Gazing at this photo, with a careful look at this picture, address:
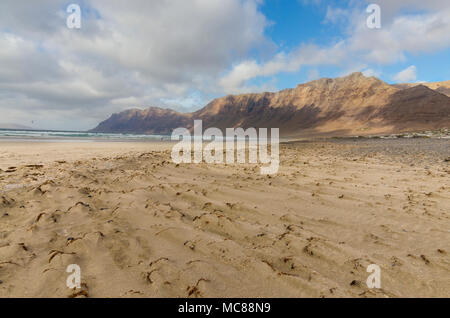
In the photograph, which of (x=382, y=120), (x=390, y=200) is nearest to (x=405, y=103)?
(x=382, y=120)

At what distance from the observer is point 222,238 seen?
3338 mm

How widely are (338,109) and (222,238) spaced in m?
103

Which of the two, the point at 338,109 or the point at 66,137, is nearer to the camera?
the point at 66,137

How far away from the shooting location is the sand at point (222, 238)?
7.67ft

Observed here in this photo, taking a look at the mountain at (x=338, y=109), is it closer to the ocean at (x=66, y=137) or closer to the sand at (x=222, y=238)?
the ocean at (x=66, y=137)

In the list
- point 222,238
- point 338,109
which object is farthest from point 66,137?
point 338,109

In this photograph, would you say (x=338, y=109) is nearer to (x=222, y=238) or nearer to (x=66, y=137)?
(x=66, y=137)

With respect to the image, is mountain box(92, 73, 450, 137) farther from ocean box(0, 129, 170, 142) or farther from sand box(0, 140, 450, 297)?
sand box(0, 140, 450, 297)

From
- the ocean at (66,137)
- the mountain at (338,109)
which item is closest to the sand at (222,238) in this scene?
the ocean at (66,137)

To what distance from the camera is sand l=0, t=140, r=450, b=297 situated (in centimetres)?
234

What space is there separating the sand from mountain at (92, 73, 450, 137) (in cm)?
5886

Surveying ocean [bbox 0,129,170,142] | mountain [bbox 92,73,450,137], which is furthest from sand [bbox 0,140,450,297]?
mountain [bbox 92,73,450,137]
